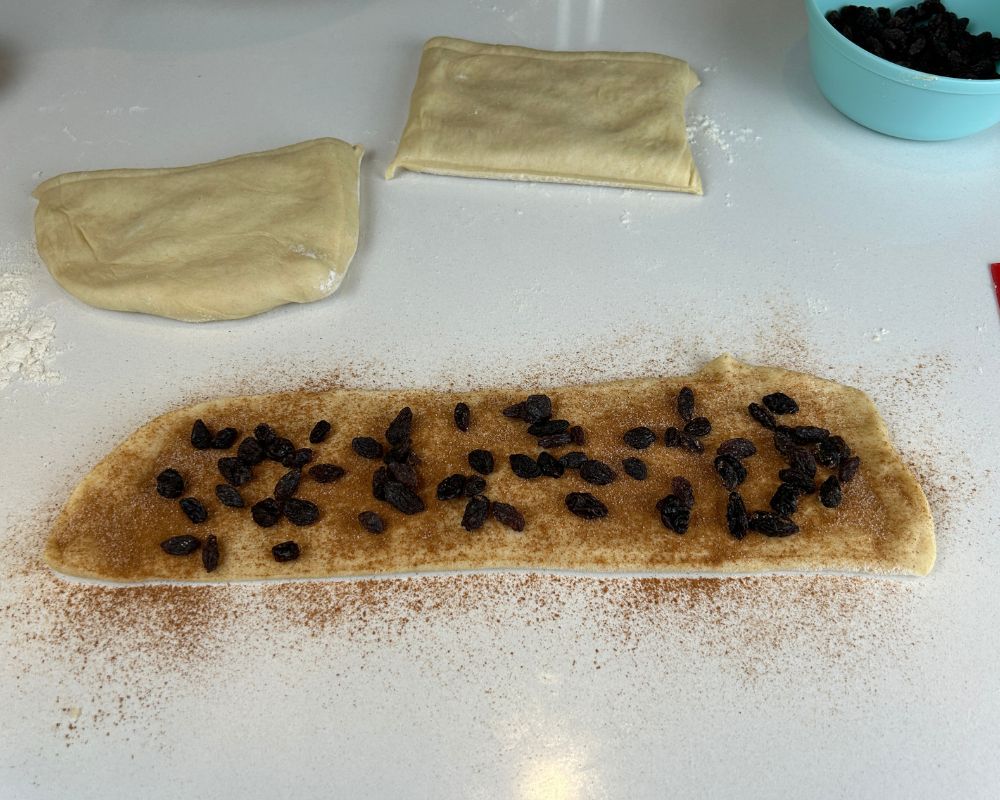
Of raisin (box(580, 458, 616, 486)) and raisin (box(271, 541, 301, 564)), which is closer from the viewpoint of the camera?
raisin (box(271, 541, 301, 564))

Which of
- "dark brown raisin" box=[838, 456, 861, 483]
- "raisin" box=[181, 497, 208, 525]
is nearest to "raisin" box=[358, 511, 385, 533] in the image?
"raisin" box=[181, 497, 208, 525]

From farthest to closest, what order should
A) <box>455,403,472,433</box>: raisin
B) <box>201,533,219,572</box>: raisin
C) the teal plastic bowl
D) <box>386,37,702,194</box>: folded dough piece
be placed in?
<box>386,37,702,194</box>: folded dough piece, the teal plastic bowl, <box>455,403,472,433</box>: raisin, <box>201,533,219,572</box>: raisin

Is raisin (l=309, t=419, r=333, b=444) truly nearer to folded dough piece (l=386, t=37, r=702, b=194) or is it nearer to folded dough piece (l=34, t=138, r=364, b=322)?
folded dough piece (l=34, t=138, r=364, b=322)

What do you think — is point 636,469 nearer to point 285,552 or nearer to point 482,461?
point 482,461

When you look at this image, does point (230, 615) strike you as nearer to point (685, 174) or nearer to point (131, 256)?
point (131, 256)

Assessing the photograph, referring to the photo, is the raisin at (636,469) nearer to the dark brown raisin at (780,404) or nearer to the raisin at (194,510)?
the dark brown raisin at (780,404)

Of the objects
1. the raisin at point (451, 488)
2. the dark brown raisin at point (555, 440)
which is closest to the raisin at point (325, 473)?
the raisin at point (451, 488)
